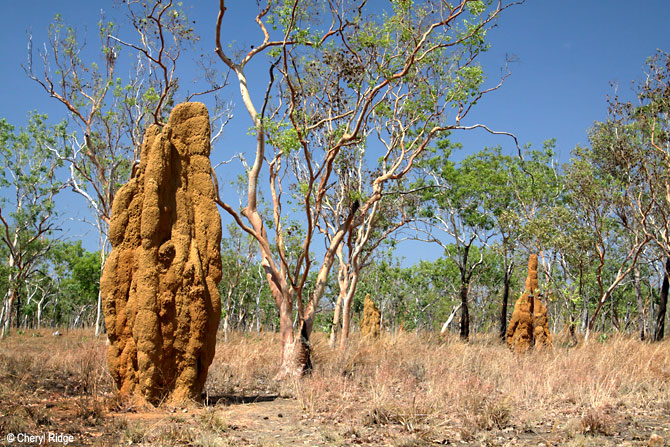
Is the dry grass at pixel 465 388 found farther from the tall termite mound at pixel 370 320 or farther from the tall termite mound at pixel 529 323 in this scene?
the tall termite mound at pixel 370 320

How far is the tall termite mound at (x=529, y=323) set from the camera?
55.5ft

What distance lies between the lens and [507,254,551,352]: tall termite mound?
666 inches

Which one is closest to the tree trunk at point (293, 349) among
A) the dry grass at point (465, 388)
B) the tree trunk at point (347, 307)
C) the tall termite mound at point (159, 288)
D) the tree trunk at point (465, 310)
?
the dry grass at point (465, 388)

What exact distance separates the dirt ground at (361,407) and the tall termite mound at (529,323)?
13.7 ft

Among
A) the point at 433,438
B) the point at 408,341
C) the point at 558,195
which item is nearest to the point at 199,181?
the point at 433,438

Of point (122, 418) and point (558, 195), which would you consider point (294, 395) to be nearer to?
point (122, 418)

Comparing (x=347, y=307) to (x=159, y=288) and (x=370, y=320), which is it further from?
(x=159, y=288)

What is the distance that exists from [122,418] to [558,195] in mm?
23951

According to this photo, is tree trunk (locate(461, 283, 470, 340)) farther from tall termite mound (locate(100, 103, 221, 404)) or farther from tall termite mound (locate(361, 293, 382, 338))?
tall termite mound (locate(100, 103, 221, 404))

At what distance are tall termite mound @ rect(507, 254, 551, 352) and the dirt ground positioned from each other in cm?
418

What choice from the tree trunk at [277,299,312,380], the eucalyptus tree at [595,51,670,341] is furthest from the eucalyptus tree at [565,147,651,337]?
the tree trunk at [277,299,312,380]

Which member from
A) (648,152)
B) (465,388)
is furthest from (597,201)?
(465,388)

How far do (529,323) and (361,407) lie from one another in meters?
9.92

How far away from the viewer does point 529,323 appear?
17.0 meters
